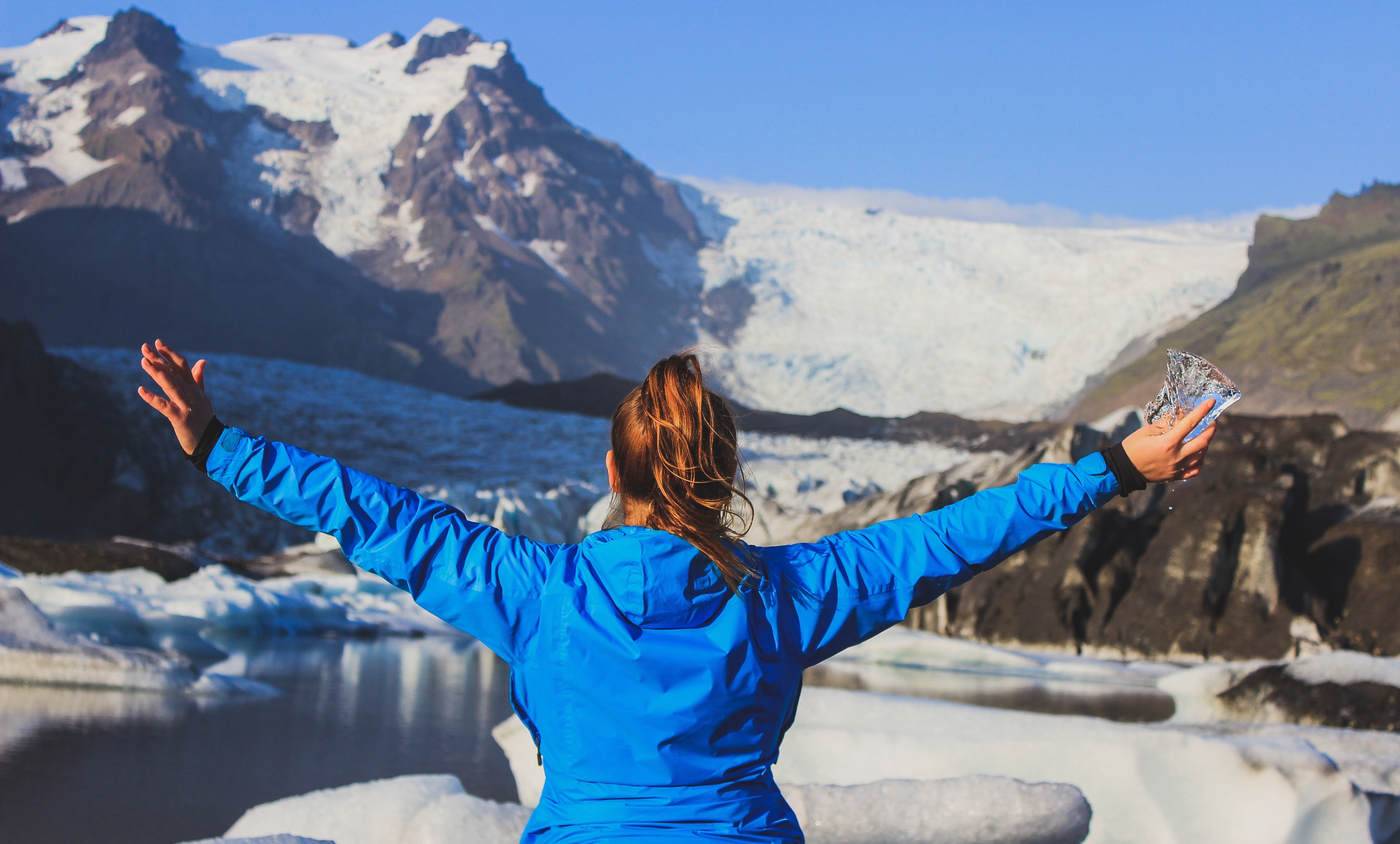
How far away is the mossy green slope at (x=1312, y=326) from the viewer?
51750 mm

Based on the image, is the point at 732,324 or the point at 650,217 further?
the point at 650,217

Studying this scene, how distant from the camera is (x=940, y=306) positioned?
71.0 metres

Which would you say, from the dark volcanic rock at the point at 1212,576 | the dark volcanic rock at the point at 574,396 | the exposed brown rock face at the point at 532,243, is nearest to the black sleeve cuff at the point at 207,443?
the dark volcanic rock at the point at 1212,576

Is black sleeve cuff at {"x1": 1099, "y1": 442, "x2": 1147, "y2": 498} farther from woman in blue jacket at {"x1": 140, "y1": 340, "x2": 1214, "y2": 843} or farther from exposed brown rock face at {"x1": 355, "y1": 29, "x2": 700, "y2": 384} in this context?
exposed brown rock face at {"x1": 355, "y1": 29, "x2": 700, "y2": 384}

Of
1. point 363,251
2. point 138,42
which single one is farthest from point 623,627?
point 138,42

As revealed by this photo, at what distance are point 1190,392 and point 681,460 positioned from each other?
707mm

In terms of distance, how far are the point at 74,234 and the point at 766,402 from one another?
46092 mm

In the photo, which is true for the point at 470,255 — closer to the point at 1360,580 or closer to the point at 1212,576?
the point at 1212,576

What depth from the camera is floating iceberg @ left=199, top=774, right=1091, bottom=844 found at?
334cm

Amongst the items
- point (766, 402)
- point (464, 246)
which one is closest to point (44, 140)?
point (464, 246)

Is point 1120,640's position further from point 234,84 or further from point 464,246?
point 234,84

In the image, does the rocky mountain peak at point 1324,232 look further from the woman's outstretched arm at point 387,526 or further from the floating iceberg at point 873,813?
the woman's outstretched arm at point 387,526

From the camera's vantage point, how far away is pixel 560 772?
1.31 m

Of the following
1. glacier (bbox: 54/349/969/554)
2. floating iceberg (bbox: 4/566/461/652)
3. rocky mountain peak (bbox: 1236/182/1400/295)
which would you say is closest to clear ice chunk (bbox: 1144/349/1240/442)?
floating iceberg (bbox: 4/566/461/652)
